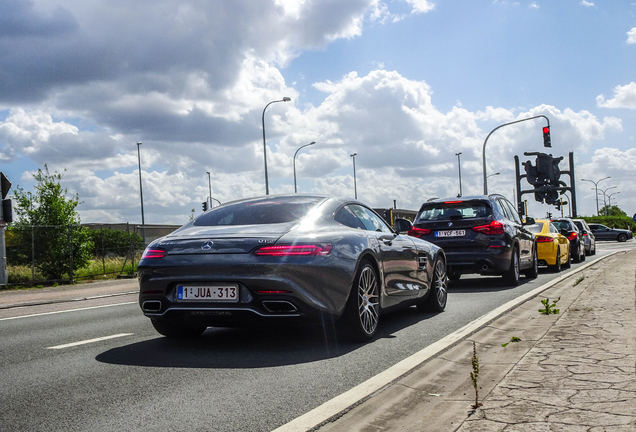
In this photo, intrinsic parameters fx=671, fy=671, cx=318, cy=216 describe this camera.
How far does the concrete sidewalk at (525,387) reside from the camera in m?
3.38

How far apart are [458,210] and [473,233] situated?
54cm

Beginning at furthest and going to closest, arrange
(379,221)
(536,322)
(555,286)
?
1. (555,286)
2. (379,221)
3. (536,322)

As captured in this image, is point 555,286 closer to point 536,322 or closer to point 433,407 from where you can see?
point 536,322

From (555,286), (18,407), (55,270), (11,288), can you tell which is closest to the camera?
(18,407)

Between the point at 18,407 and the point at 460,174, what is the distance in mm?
61414

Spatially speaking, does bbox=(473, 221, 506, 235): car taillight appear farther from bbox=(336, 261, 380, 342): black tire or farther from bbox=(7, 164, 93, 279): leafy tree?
bbox=(7, 164, 93, 279): leafy tree

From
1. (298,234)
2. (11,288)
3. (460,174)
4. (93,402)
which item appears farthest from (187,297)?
(460,174)

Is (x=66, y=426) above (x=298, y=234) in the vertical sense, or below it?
below

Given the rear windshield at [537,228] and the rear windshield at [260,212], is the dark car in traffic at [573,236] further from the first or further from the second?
the rear windshield at [260,212]

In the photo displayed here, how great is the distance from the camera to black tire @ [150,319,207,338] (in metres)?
6.57

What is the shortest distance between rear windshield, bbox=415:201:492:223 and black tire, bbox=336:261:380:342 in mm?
6118

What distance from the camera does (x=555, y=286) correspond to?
1165 cm

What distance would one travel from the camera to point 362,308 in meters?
6.31

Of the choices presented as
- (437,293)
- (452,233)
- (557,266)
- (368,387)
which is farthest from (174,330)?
(557,266)
